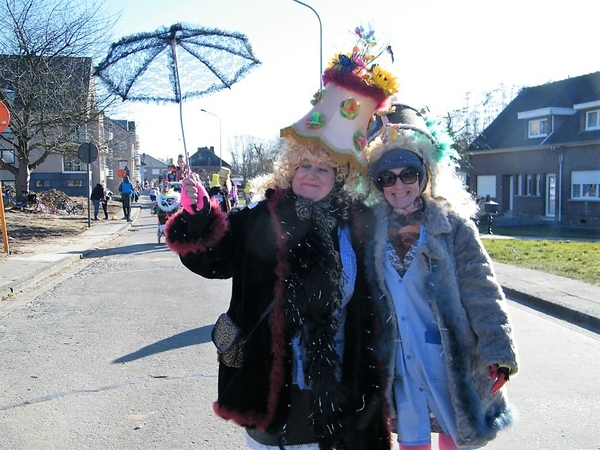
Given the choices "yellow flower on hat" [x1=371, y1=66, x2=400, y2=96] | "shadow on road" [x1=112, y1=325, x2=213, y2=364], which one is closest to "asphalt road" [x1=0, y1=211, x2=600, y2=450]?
"shadow on road" [x1=112, y1=325, x2=213, y2=364]

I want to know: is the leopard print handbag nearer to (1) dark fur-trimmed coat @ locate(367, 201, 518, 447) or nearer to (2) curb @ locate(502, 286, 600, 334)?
(1) dark fur-trimmed coat @ locate(367, 201, 518, 447)

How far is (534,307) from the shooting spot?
8109mm

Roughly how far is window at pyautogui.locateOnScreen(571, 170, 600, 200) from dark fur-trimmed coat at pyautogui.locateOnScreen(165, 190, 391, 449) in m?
26.0

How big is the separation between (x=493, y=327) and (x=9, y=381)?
13.7 ft

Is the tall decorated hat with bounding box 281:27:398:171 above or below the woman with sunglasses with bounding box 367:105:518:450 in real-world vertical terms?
above

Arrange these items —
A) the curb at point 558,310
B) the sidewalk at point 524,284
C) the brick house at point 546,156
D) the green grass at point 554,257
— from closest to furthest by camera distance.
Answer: the curb at point 558,310 < the sidewalk at point 524,284 < the green grass at point 554,257 < the brick house at point 546,156

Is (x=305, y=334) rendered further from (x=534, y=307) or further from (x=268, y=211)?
(x=534, y=307)

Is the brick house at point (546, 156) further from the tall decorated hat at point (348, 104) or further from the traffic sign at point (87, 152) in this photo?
the tall decorated hat at point (348, 104)

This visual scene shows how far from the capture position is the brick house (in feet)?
84.7

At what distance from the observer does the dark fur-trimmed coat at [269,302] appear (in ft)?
7.48

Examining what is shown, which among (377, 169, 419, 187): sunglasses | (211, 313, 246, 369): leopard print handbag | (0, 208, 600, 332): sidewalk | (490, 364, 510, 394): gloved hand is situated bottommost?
(0, 208, 600, 332): sidewalk

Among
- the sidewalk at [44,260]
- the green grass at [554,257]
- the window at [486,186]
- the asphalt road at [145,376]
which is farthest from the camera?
the window at [486,186]

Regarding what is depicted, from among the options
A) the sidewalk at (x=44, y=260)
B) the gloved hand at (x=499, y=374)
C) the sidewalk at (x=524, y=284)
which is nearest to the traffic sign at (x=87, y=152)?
the sidewalk at (x=44, y=260)

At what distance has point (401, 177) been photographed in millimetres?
2520
